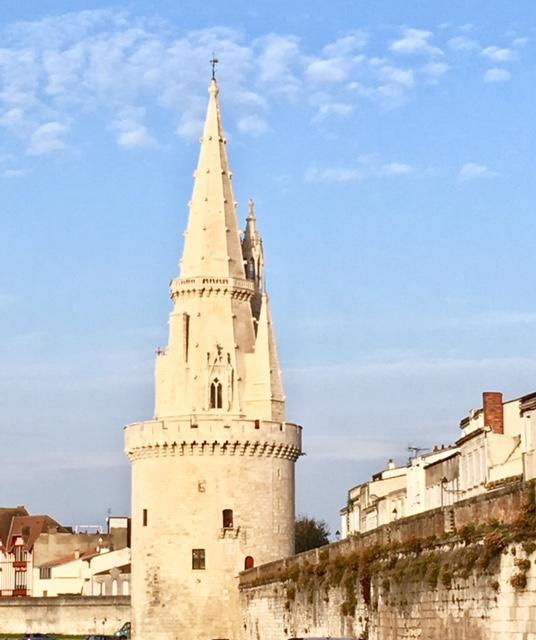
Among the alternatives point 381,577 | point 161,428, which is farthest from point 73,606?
point 381,577

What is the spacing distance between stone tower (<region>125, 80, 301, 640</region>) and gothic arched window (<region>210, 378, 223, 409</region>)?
0.04 metres

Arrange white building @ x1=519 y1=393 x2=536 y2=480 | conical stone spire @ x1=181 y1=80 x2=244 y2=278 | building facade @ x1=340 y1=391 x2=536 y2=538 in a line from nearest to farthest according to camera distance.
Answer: white building @ x1=519 y1=393 x2=536 y2=480 → building facade @ x1=340 y1=391 x2=536 y2=538 → conical stone spire @ x1=181 y1=80 x2=244 y2=278

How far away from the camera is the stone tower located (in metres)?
56.3

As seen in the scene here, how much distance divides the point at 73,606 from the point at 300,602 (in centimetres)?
4255

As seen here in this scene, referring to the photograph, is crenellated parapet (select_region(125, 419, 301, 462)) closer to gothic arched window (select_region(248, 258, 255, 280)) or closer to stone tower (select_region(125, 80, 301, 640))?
Result: stone tower (select_region(125, 80, 301, 640))

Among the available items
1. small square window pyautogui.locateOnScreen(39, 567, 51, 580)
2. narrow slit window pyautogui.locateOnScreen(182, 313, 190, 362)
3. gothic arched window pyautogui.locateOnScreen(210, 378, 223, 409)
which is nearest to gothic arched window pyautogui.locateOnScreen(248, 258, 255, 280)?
narrow slit window pyautogui.locateOnScreen(182, 313, 190, 362)

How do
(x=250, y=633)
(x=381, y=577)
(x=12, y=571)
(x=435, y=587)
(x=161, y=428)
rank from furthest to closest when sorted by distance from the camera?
(x=12, y=571) < (x=161, y=428) < (x=250, y=633) < (x=381, y=577) < (x=435, y=587)

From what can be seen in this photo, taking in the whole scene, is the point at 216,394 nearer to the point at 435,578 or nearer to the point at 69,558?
the point at 435,578

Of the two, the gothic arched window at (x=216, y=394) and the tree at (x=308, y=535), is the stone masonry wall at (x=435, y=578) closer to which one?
the gothic arched window at (x=216, y=394)

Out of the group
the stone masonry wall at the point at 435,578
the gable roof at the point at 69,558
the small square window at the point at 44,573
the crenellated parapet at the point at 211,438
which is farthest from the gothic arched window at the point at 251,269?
the small square window at the point at 44,573

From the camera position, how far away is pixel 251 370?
59.3 m

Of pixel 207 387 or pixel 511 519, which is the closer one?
pixel 511 519

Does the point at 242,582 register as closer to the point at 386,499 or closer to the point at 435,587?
the point at 386,499

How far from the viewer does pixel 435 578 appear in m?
26.3
